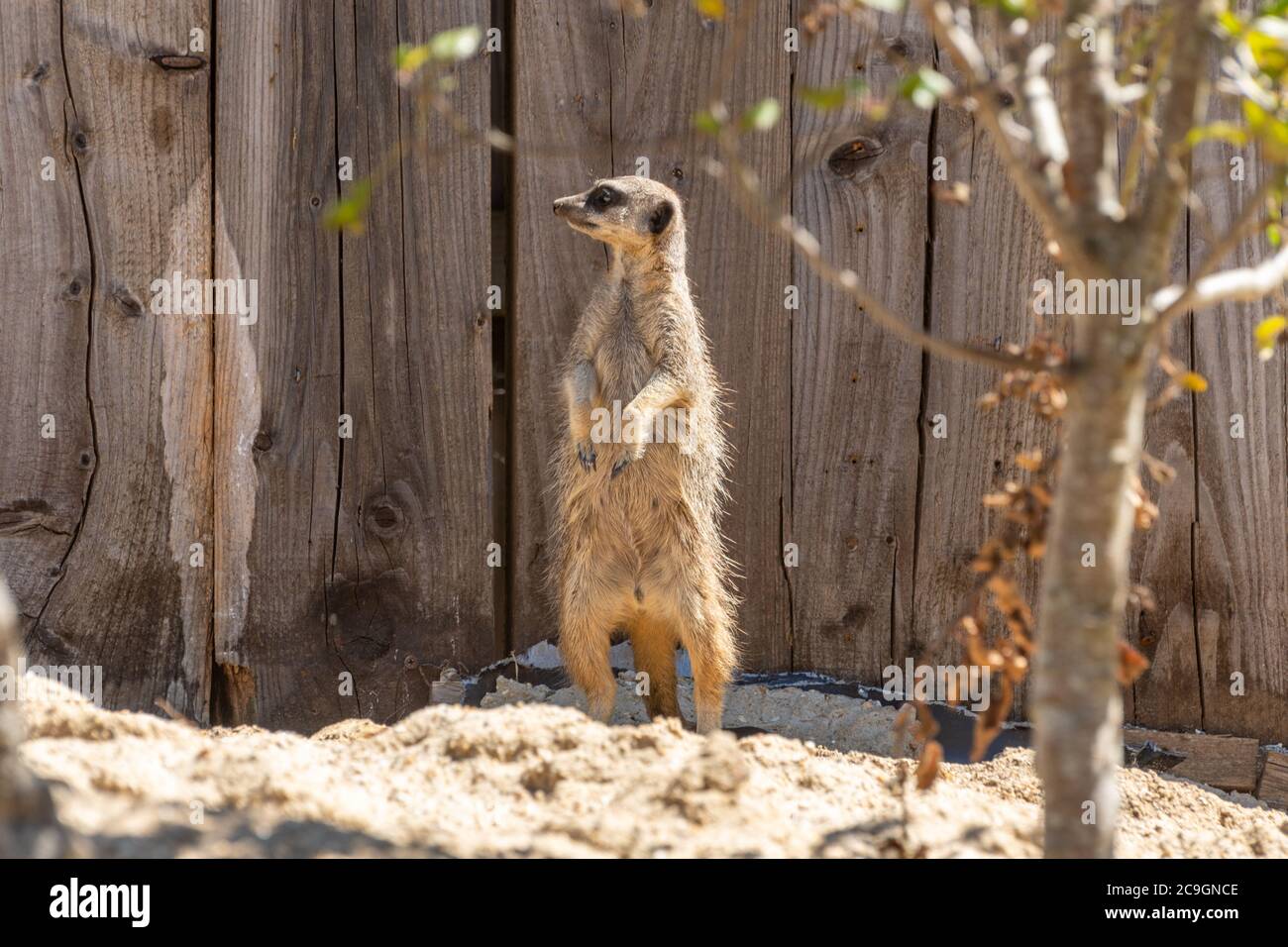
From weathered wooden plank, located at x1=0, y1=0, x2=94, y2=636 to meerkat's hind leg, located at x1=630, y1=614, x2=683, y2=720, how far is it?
209 cm

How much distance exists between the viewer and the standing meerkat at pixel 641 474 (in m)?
4.68

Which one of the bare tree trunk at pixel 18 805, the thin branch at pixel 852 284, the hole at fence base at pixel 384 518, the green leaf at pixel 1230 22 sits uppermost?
the green leaf at pixel 1230 22

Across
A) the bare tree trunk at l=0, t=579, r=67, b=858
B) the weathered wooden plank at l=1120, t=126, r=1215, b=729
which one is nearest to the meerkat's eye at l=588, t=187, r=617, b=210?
the weathered wooden plank at l=1120, t=126, r=1215, b=729

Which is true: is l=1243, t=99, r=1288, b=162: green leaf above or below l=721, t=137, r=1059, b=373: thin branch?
above

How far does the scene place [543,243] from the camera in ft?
16.6

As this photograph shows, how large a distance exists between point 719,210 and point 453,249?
40.1 inches

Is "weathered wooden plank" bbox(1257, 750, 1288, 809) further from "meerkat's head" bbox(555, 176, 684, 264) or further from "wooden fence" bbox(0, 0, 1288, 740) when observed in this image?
"meerkat's head" bbox(555, 176, 684, 264)

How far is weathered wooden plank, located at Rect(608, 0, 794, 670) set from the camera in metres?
4.95

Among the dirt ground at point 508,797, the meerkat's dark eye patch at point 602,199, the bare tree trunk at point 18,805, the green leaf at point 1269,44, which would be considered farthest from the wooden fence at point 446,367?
the bare tree trunk at point 18,805

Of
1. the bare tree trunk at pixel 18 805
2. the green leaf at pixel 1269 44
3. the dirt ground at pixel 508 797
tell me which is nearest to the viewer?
the bare tree trunk at pixel 18 805

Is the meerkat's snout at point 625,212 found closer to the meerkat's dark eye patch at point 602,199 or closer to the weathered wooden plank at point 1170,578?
the meerkat's dark eye patch at point 602,199

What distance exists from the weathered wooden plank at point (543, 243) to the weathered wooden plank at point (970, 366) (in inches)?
51.5

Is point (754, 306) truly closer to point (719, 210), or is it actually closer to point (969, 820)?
point (719, 210)

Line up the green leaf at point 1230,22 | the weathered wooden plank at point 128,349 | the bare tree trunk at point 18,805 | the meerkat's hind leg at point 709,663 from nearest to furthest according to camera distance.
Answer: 1. the bare tree trunk at point 18,805
2. the green leaf at point 1230,22
3. the meerkat's hind leg at point 709,663
4. the weathered wooden plank at point 128,349
